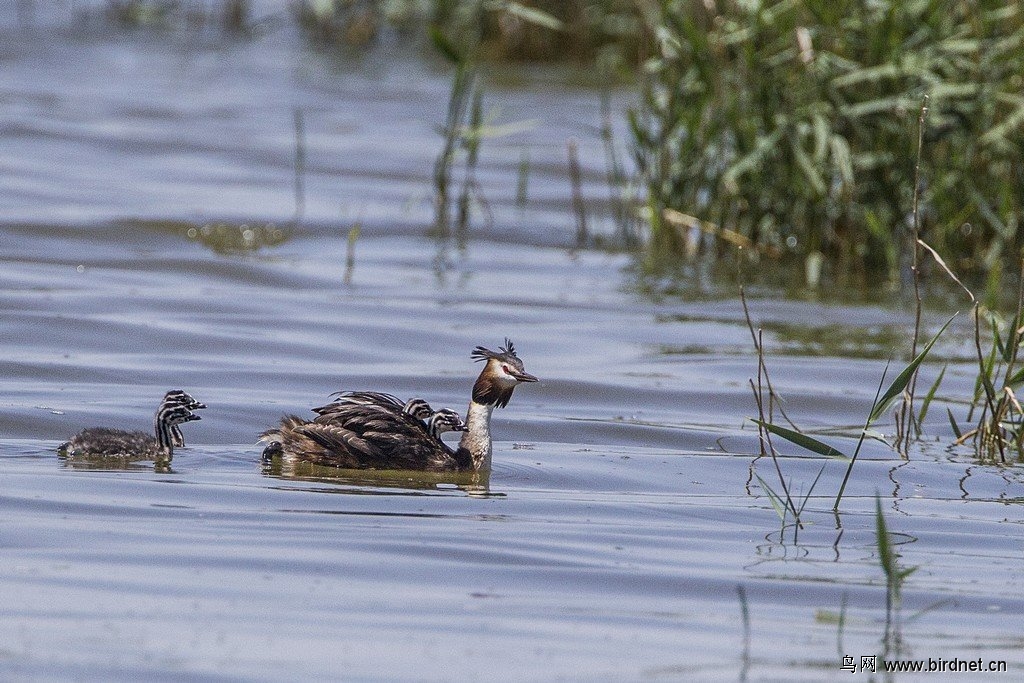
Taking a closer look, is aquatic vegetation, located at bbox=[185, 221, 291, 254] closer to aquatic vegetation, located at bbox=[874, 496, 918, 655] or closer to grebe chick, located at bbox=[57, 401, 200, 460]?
grebe chick, located at bbox=[57, 401, 200, 460]

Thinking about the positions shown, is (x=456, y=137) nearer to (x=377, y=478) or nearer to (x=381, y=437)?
(x=381, y=437)

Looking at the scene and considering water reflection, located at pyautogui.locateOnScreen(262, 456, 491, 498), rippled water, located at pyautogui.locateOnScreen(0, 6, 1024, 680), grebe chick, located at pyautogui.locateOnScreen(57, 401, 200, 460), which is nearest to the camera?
rippled water, located at pyautogui.locateOnScreen(0, 6, 1024, 680)

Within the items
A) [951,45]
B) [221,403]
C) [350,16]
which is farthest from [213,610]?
[350,16]

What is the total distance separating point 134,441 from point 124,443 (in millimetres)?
41

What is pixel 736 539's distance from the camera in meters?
6.31

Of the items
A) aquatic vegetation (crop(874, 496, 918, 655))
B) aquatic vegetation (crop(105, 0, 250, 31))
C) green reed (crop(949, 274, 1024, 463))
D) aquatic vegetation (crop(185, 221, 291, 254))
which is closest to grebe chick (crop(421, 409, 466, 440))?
green reed (crop(949, 274, 1024, 463))

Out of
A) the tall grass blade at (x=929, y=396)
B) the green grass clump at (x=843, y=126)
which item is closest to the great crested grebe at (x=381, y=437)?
the tall grass blade at (x=929, y=396)

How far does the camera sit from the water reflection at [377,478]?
22.9ft

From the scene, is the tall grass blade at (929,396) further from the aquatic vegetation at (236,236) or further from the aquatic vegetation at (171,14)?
the aquatic vegetation at (171,14)

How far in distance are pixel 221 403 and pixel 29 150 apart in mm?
9211

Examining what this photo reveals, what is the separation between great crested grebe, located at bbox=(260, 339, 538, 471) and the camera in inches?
287

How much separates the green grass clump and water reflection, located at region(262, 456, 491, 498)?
4.99 m

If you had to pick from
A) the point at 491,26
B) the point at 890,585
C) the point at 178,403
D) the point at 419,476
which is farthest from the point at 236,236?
the point at 491,26

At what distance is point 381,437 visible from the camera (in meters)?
7.32
